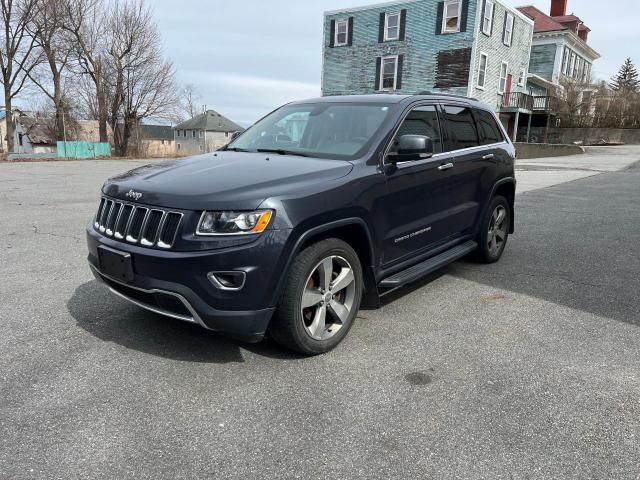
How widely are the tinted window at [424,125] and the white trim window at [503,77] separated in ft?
98.7

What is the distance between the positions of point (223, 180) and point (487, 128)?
3.49 m

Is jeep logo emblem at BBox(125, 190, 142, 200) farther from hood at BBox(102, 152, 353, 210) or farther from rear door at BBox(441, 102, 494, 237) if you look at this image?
rear door at BBox(441, 102, 494, 237)

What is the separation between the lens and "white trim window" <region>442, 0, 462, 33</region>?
2735cm

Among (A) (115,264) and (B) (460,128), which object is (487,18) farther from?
(A) (115,264)

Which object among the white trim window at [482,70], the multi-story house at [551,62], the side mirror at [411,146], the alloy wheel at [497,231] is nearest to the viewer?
the side mirror at [411,146]

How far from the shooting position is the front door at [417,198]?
12.7ft

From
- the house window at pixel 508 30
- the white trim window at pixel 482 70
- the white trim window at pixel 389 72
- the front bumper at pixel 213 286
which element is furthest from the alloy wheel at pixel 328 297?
the house window at pixel 508 30

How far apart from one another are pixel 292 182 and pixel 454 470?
184cm

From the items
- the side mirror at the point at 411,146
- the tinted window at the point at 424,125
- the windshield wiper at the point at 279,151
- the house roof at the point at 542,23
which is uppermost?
the house roof at the point at 542,23

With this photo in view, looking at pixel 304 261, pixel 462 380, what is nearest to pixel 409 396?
pixel 462 380

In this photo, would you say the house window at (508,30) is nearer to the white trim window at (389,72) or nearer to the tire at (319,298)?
the white trim window at (389,72)

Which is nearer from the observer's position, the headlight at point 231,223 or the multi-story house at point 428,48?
the headlight at point 231,223

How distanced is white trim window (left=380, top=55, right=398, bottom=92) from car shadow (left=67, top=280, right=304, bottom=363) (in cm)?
2851

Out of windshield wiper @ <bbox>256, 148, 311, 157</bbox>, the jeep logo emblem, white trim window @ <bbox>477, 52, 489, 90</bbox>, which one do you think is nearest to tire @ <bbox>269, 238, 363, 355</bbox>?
windshield wiper @ <bbox>256, 148, 311, 157</bbox>
